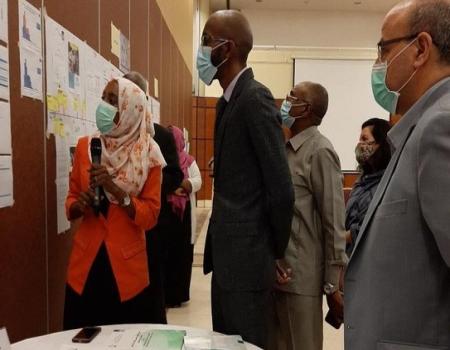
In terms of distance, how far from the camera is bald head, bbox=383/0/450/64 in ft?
3.14

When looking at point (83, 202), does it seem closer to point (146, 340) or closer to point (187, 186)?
point (146, 340)

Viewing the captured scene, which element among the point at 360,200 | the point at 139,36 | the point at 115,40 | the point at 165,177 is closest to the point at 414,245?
the point at 360,200

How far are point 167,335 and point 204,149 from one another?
9081mm

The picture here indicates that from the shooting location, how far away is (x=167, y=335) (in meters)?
1.25

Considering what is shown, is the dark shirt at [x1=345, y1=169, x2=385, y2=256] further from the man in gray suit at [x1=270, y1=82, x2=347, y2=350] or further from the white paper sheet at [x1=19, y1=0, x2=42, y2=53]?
the white paper sheet at [x1=19, y1=0, x2=42, y2=53]

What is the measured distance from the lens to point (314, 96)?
2113 millimetres

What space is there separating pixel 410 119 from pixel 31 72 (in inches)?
50.3

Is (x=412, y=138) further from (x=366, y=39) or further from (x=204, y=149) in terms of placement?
(x=366, y=39)

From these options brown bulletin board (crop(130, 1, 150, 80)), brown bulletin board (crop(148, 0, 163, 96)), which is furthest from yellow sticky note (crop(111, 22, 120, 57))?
brown bulletin board (crop(148, 0, 163, 96))

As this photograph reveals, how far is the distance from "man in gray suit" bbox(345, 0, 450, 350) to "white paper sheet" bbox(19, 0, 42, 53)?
1169 millimetres

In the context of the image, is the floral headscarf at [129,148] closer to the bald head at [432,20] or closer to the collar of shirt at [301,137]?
the collar of shirt at [301,137]

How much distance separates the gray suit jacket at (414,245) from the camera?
0.86m

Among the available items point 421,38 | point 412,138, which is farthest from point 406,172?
point 421,38

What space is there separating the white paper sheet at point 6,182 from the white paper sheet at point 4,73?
20 centimetres
